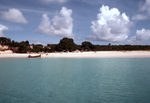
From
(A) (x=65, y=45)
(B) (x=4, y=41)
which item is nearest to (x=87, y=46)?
(A) (x=65, y=45)

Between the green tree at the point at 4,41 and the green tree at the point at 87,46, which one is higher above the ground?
the green tree at the point at 4,41

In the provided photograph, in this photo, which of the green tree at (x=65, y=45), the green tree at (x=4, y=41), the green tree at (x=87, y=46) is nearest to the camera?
the green tree at (x=65, y=45)

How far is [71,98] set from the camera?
28.2 feet

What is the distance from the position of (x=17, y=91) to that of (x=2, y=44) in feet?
243

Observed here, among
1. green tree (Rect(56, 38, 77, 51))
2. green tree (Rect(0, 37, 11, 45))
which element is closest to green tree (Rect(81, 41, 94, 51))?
green tree (Rect(56, 38, 77, 51))

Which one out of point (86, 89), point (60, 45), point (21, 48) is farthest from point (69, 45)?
point (86, 89)

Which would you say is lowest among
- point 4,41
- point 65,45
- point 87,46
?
point 87,46

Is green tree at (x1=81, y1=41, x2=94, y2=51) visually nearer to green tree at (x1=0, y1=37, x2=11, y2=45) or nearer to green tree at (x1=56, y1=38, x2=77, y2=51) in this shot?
green tree at (x1=56, y1=38, x2=77, y2=51)

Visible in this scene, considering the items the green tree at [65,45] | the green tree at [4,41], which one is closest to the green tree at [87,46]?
the green tree at [65,45]

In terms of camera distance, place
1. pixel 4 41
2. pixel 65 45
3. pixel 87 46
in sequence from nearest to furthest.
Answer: pixel 65 45
pixel 4 41
pixel 87 46

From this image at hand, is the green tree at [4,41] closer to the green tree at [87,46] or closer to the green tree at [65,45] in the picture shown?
the green tree at [65,45]

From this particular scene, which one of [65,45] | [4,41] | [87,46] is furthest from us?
[87,46]

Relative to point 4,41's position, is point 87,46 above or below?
below

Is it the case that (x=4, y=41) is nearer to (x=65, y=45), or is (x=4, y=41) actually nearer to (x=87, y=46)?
(x=65, y=45)
